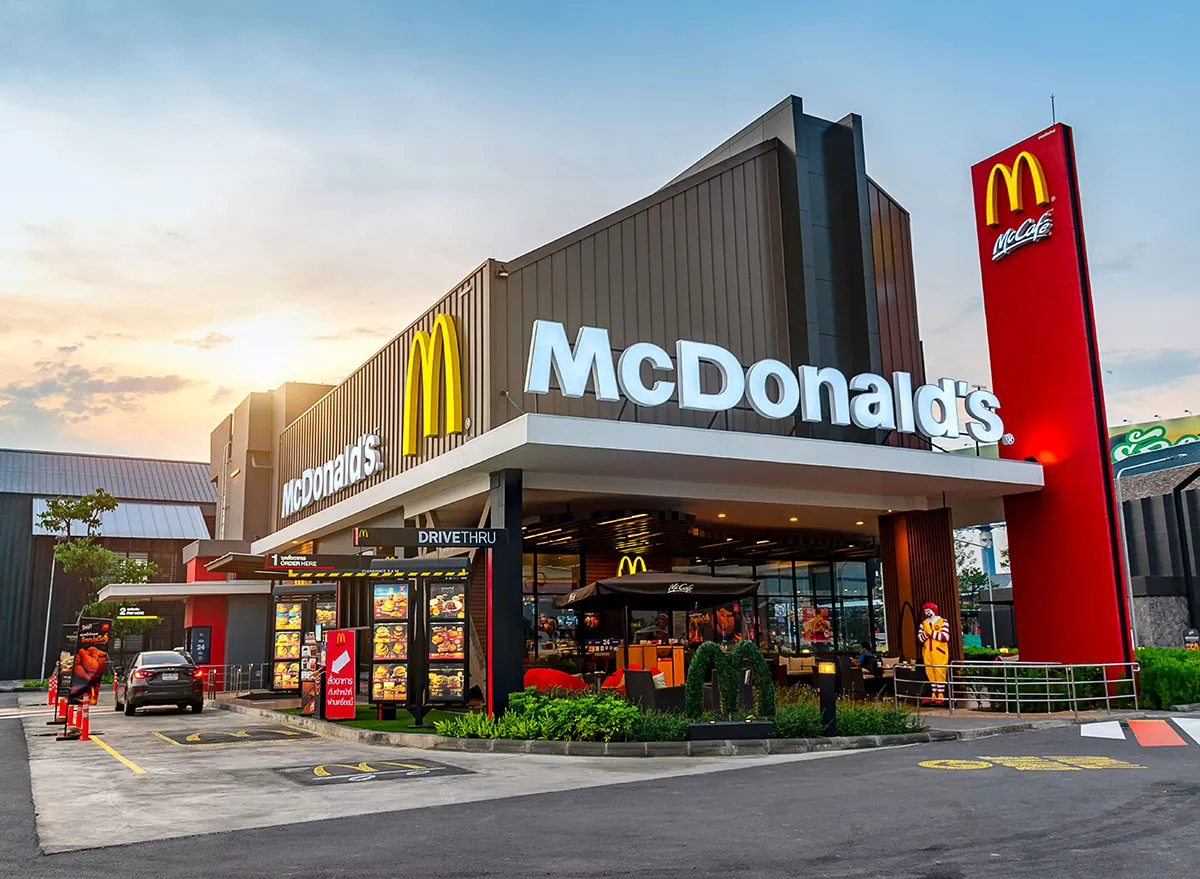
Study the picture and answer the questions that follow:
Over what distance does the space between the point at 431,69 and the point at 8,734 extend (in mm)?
15191

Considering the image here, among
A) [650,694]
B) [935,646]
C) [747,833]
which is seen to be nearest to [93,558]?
[650,694]

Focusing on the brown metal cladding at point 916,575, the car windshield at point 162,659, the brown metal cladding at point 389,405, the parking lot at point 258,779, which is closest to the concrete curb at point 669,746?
the parking lot at point 258,779

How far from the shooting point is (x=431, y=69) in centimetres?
1677

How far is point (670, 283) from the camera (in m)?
22.3

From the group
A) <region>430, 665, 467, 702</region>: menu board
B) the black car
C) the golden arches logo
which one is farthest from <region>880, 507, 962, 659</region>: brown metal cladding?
the black car

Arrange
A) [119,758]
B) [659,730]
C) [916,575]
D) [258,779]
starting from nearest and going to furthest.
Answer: [258,779] → [659,730] → [119,758] → [916,575]

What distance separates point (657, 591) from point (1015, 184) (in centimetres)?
1195

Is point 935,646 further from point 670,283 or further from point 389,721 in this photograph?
point 389,721

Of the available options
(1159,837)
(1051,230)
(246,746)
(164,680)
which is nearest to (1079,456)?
(1051,230)

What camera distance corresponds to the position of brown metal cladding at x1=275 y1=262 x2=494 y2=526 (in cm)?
1941

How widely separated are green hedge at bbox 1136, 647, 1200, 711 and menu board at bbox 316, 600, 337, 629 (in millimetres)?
16767

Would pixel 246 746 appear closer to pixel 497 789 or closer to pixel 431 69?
pixel 497 789

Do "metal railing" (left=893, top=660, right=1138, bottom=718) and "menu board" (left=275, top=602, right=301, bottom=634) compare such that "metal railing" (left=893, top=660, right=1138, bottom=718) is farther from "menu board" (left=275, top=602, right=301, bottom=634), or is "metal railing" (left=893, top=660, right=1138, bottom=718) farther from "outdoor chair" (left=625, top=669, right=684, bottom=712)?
"menu board" (left=275, top=602, right=301, bottom=634)

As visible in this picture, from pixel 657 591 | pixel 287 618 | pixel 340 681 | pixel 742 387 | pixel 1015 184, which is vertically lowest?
pixel 340 681
